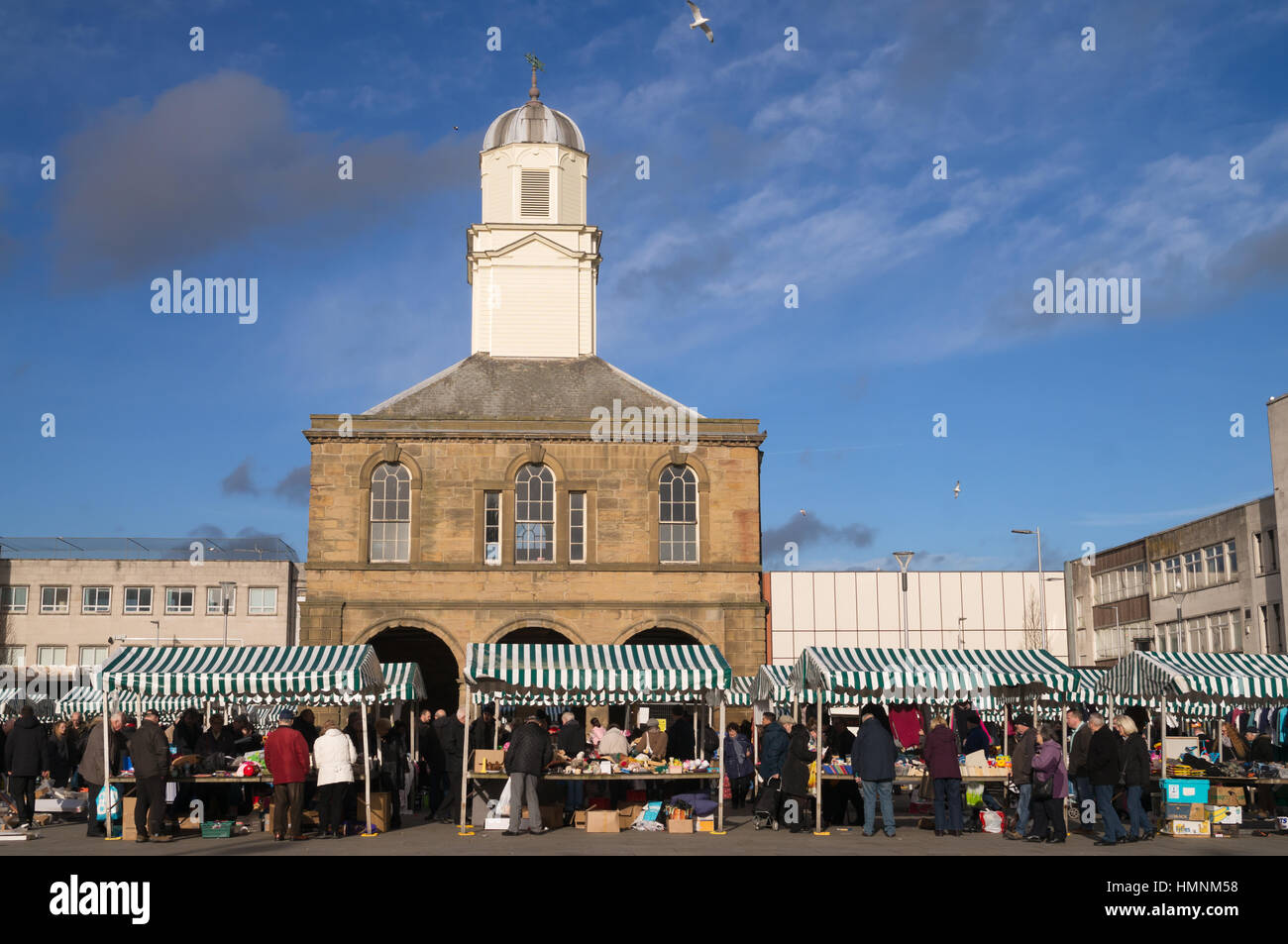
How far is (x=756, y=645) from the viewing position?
1312 inches

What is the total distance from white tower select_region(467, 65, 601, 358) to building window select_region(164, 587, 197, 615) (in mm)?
38925

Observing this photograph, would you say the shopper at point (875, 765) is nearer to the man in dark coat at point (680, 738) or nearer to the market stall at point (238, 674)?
the market stall at point (238, 674)

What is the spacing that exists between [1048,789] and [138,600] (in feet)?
208

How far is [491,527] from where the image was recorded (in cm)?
3400

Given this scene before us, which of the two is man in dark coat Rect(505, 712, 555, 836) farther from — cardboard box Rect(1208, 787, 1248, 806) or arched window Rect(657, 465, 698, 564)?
arched window Rect(657, 465, 698, 564)

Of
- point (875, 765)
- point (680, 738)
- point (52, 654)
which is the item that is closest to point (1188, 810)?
point (875, 765)

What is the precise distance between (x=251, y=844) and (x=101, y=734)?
4.00 meters

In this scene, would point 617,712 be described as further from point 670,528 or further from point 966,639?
point 966,639

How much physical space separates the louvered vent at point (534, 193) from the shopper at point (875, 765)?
24578 mm

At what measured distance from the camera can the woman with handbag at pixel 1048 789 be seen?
17.6 meters

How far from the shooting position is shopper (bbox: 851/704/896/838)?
18.9 meters

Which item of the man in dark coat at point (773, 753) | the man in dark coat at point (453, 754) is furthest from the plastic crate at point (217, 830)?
the man in dark coat at point (773, 753)

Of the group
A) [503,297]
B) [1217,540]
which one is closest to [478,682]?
[503,297]

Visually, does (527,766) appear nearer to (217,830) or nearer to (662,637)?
(217,830)
